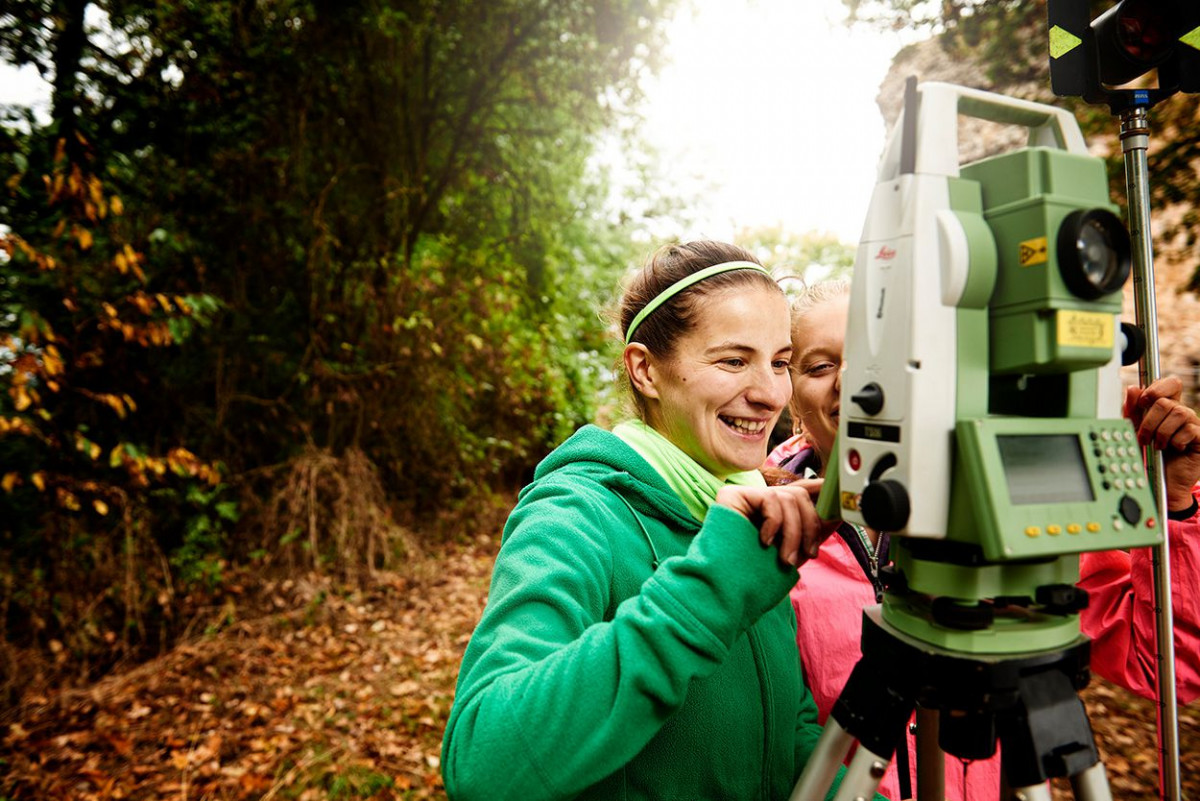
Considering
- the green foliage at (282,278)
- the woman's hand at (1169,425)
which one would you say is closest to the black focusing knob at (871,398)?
the woman's hand at (1169,425)

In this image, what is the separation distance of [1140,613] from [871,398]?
1.14 m

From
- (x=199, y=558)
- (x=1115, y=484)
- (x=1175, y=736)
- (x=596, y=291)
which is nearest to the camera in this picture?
(x=1115, y=484)

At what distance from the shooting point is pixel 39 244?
3828 mm

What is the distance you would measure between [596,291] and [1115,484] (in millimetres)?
7581

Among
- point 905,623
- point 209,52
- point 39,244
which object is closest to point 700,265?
point 905,623

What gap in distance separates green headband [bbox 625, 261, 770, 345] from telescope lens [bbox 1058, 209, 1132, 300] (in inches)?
27.9

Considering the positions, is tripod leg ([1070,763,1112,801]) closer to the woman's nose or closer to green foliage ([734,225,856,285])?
the woman's nose

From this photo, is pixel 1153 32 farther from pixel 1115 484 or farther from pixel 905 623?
pixel 905 623

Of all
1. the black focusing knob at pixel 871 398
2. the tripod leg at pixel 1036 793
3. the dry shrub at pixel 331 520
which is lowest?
the dry shrub at pixel 331 520

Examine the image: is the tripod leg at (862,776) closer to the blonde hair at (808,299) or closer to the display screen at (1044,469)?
the display screen at (1044,469)

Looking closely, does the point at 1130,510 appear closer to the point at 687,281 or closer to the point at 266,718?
the point at 687,281

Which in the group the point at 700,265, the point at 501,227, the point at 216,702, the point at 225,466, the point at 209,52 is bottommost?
the point at 216,702

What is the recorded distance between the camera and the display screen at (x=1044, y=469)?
0.78 m

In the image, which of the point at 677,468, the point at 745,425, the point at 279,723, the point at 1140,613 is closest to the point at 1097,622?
the point at 1140,613
